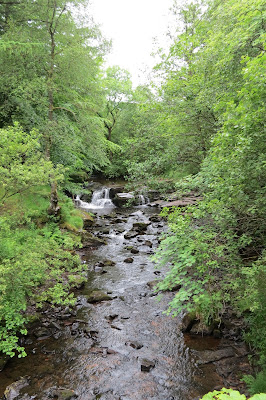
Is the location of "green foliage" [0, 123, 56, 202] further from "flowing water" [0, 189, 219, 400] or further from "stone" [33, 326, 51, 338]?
"flowing water" [0, 189, 219, 400]

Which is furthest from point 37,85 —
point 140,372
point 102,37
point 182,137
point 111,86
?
point 111,86

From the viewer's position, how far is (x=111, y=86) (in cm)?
3456

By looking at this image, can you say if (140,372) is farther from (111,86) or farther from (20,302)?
(111,86)

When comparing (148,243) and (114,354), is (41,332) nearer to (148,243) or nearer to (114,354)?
(114,354)

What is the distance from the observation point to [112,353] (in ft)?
19.1

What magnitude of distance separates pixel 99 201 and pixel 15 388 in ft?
65.7

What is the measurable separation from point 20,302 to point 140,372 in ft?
10.4

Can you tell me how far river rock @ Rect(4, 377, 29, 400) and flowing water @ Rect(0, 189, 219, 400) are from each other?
0.27 feet

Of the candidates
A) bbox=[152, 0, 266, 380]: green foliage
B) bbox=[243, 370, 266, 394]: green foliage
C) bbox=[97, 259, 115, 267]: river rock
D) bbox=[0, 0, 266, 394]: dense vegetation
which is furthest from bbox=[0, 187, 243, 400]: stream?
bbox=[97, 259, 115, 267]: river rock

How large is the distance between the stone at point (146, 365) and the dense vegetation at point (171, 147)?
1.56 meters

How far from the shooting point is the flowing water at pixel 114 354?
4820 mm

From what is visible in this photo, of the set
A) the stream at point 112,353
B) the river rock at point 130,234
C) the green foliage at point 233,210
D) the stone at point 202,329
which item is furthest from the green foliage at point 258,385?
the river rock at point 130,234

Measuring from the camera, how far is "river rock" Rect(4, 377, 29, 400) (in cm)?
453

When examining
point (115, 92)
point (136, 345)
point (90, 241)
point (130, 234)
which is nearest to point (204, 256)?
point (136, 345)
